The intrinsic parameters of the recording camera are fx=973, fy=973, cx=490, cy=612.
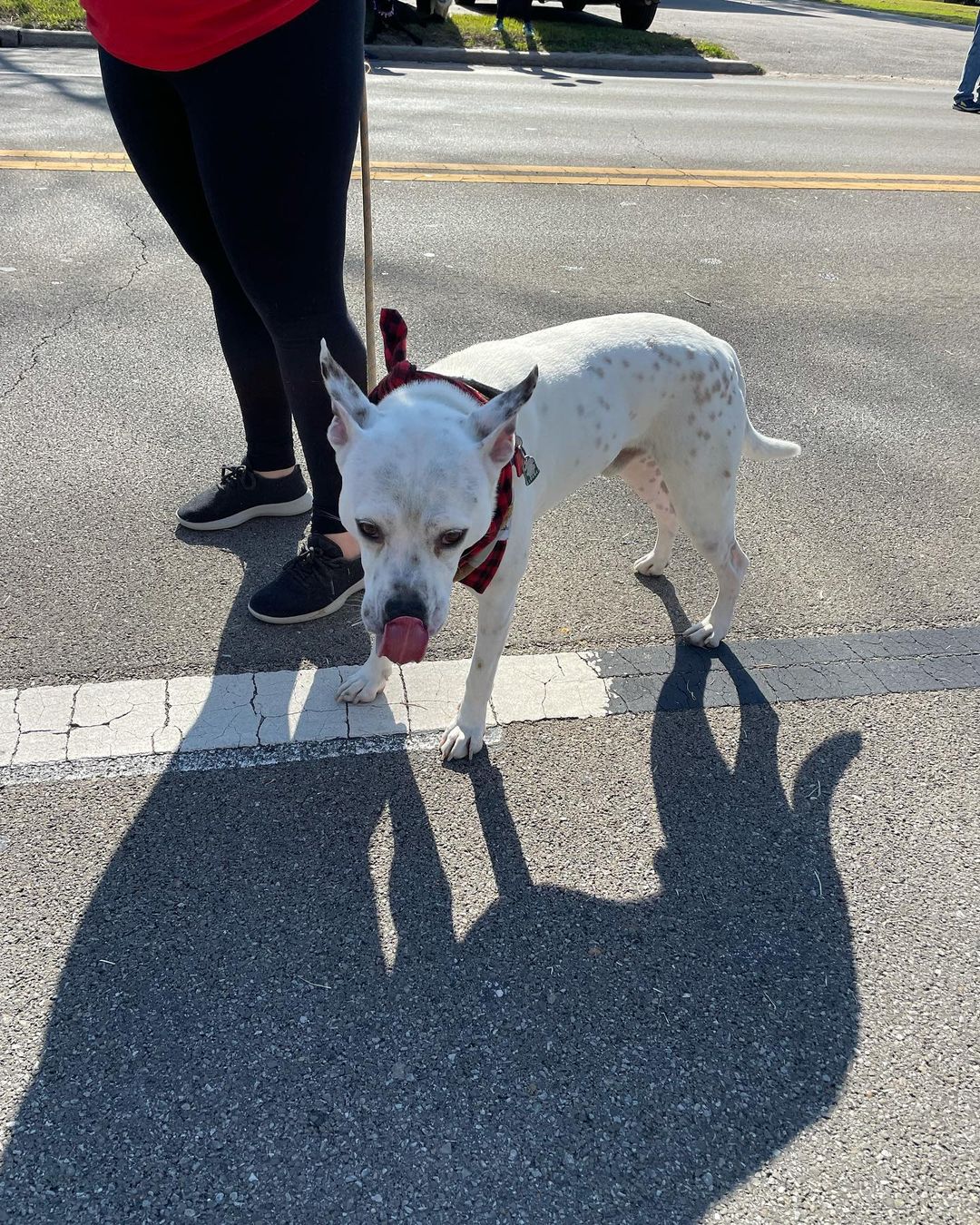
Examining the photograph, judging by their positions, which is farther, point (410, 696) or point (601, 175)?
point (601, 175)

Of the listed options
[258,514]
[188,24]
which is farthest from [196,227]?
[258,514]

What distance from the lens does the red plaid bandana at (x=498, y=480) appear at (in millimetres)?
2420

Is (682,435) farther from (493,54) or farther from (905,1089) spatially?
(493,54)

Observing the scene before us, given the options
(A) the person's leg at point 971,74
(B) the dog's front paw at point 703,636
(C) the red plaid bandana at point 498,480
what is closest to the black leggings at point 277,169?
(C) the red plaid bandana at point 498,480

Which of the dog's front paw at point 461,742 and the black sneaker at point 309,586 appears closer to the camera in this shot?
the dog's front paw at point 461,742

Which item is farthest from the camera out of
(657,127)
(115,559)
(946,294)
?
(657,127)

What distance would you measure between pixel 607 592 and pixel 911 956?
1.68m

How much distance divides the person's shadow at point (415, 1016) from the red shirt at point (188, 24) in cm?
194

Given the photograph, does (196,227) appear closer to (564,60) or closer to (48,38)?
(48,38)

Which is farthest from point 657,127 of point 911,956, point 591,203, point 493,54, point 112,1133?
point 112,1133

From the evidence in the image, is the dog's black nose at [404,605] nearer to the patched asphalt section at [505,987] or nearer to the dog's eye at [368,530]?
the dog's eye at [368,530]

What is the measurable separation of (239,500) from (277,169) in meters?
1.38

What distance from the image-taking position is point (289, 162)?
2.71m

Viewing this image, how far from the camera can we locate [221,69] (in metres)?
2.61
